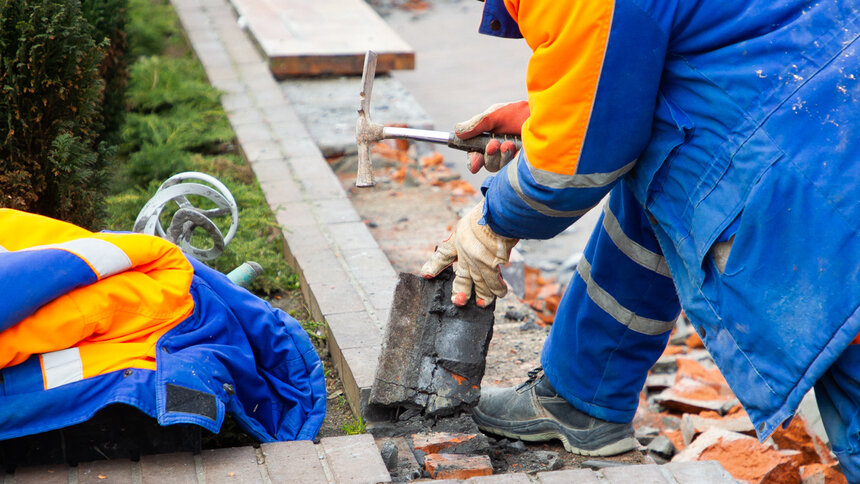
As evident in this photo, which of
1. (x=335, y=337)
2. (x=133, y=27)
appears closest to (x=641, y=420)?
(x=335, y=337)

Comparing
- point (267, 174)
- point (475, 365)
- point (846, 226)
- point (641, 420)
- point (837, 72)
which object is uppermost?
point (837, 72)

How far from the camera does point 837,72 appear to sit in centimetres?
188

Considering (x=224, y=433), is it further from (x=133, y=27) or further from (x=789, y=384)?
(x=133, y=27)

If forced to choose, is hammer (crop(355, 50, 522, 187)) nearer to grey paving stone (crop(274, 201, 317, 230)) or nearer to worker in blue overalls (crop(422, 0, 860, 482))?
Answer: worker in blue overalls (crop(422, 0, 860, 482))

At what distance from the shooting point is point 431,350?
3.07 meters

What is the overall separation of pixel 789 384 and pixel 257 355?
1656mm

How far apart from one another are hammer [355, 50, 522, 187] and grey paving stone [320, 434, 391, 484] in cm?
87

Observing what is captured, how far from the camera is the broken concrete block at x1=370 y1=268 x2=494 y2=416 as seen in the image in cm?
302

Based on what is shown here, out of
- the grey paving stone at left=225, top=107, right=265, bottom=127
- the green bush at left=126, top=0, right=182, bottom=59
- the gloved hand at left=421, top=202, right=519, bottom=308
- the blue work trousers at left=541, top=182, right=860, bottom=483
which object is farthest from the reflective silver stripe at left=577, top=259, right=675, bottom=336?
the green bush at left=126, top=0, right=182, bottom=59

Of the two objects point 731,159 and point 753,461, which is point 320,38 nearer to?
point 753,461

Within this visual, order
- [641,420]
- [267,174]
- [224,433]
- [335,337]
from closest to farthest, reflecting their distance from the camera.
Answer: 1. [224,433]
2. [335,337]
3. [641,420]
4. [267,174]

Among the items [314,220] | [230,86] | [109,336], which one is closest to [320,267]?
[314,220]

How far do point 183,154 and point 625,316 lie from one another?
11.1 ft

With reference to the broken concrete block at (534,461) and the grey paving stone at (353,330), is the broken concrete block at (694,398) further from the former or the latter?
the grey paving stone at (353,330)
